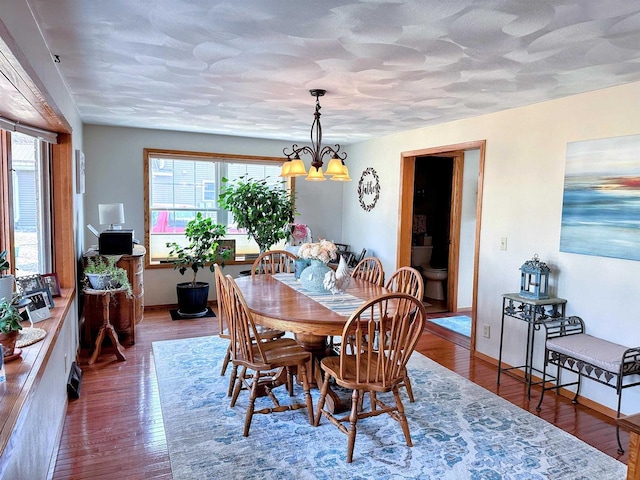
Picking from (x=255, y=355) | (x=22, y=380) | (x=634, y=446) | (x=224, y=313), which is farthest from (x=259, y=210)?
(x=634, y=446)

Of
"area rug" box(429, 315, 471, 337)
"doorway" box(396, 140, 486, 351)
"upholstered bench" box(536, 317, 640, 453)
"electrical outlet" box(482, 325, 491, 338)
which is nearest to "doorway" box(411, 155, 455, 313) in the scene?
"doorway" box(396, 140, 486, 351)

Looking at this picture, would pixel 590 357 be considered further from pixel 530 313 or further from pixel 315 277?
pixel 315 277

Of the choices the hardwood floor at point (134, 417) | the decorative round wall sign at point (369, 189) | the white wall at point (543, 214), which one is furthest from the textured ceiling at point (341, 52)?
the hardwood floor at point (134, 417)

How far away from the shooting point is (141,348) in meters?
4.10

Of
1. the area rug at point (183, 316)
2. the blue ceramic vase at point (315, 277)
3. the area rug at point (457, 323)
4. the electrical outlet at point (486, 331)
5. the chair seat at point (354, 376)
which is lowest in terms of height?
the area rug at point (457, 323)

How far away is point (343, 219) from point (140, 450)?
4.61 metres

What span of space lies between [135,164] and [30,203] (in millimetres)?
2515

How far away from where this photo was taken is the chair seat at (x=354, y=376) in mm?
2398

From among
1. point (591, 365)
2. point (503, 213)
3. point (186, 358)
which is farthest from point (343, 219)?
point (591, 365)

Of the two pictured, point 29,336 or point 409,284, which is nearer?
point 29,336

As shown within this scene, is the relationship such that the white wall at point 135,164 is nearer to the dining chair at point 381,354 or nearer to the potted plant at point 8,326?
the potted plant at point 8,326

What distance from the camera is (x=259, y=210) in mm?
5172

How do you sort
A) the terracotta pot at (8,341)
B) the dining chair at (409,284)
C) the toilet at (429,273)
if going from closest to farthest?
the terracotta pot at (8,341)
the dining chair at (409,284)
the toilet at (429,273)

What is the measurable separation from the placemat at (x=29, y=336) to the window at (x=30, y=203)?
60 centimetres
